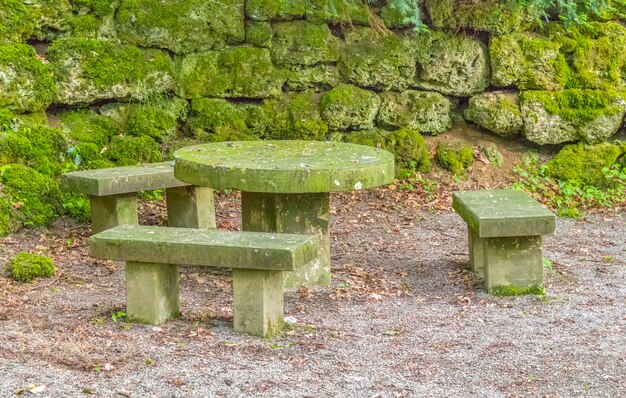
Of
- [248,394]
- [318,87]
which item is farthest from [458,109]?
[248,394]

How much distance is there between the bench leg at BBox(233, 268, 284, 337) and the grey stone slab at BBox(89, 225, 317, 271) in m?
0.09

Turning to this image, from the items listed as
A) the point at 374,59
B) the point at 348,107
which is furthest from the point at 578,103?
the point at 348,107

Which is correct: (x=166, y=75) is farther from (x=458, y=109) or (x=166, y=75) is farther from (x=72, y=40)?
(x=458, y=109)

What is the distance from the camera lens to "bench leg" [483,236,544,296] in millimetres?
5594

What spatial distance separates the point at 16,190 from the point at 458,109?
427cm

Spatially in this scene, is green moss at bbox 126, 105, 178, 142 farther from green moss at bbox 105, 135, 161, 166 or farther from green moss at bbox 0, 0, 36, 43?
green moss at bbox 0, 0, 36, 43

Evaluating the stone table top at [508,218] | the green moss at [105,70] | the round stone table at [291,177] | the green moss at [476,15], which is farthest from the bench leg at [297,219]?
the green moss at [476,15]

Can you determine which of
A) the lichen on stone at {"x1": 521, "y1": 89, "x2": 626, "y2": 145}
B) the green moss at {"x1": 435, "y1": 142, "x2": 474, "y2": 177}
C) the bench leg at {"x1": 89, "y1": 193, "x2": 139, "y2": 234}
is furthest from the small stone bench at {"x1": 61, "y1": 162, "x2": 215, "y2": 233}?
the lichen on stone at {"x1": 521, "y1": 89, "x2": 626, "y2": 145}

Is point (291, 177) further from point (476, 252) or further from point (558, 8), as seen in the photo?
point (558, 8)

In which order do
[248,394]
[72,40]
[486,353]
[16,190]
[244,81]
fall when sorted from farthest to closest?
[244,81]
[72,40]
[16,190]
[486,353]
[248,394]

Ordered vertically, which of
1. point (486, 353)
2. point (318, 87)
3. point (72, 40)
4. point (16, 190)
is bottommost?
point (486, 353)

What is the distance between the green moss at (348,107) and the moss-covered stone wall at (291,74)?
1 centimetres

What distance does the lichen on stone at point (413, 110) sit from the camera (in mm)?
8883

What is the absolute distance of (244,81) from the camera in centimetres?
852
